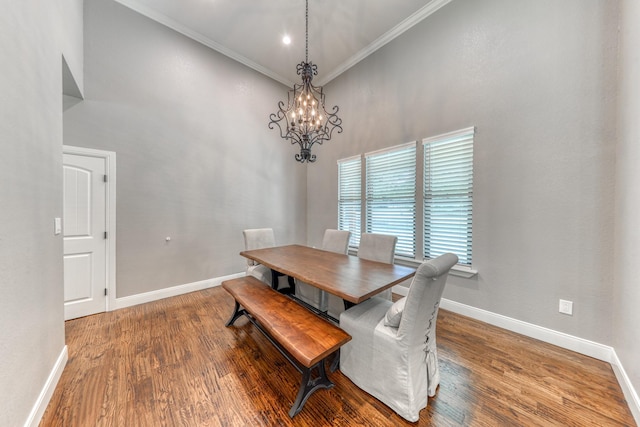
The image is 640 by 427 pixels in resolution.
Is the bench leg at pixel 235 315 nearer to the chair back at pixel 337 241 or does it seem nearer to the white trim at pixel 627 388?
the chair back at pixel 337 241

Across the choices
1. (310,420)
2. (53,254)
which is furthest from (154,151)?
(310,420)

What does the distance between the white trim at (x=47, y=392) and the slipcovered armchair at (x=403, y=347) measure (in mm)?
1944

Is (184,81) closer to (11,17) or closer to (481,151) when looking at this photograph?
(11,17)

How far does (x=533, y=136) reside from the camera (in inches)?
89.0

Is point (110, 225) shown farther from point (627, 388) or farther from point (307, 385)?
point (627, 388)

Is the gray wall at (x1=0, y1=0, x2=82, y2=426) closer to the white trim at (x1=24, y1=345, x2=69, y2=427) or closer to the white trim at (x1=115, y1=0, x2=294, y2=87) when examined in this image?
the white trim at (x1=24, y1=345, x2=69, y2=427)

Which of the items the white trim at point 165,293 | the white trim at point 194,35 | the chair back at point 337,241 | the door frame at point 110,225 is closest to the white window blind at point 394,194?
the chair back at point 337,241

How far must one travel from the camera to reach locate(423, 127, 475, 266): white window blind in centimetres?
271

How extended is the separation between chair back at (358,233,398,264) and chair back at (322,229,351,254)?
245 mm

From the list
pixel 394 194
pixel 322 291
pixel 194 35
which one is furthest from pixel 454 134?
pixel 194 35

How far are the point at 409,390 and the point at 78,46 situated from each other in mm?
4532

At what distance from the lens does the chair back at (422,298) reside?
129 cm

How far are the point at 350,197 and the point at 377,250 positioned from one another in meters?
Result: 1.68

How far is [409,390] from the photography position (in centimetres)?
139
